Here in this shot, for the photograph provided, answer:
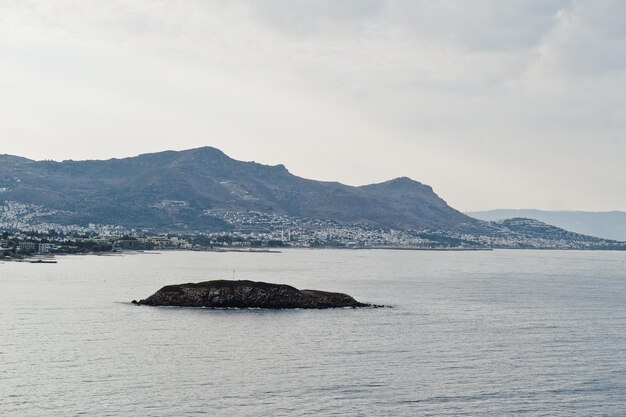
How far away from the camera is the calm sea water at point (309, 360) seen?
5188cm

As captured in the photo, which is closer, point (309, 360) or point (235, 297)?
point (309, 360)

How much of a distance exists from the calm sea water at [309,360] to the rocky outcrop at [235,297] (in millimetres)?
5431

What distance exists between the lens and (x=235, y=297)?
378 feet

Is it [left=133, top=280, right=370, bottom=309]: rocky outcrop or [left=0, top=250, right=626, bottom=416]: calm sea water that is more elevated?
[left=133, top=280, right=370, bottom=309]: rocky outcrop

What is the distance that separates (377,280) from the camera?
631 feet

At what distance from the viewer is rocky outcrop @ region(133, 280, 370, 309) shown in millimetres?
114875

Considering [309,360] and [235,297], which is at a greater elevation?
[235,297]

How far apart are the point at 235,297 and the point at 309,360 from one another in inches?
1894

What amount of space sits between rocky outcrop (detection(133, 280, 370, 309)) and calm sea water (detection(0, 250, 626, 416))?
17.8ft

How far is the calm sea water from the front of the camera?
51875 mm

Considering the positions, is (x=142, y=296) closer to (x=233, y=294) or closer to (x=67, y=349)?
(x=233, y=294)

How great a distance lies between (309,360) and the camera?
6856cm

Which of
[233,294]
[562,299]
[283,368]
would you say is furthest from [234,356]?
[562,299]

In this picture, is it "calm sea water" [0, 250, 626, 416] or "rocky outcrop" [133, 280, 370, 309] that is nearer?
"calm sea water" [0, 250, 626, 416]
